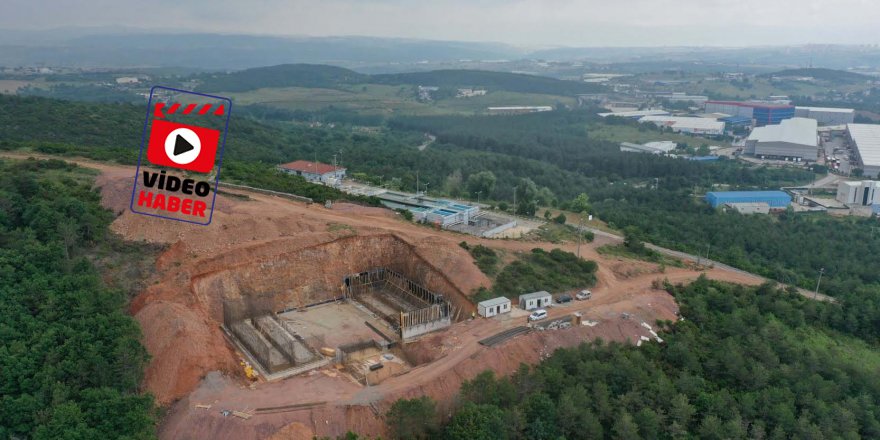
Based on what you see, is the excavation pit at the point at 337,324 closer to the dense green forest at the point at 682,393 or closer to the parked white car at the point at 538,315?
the parked white car at the point at 538,315

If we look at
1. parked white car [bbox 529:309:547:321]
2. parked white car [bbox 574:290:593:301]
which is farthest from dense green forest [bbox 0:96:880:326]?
parked white car [bbox 529:309:547:321]

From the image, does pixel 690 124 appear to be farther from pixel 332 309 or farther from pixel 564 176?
pixel 332 309

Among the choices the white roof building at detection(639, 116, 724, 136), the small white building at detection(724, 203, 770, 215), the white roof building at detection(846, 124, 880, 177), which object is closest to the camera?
the small white building at detection(724, 203, 770, 215)

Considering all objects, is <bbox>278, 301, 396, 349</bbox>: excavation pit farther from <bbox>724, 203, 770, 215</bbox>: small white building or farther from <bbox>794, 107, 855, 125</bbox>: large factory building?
<bbox>794, 107, 855, 125</bbox>: large factory building

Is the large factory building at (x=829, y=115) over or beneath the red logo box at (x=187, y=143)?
over

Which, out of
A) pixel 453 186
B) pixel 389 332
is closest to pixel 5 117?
pixel 453 186

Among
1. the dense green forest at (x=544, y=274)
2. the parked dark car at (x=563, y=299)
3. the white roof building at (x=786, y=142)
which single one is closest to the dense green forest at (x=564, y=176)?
the dense green forest at (x=544, y=274)

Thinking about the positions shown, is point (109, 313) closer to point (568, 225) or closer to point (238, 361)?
point (238, 361)
